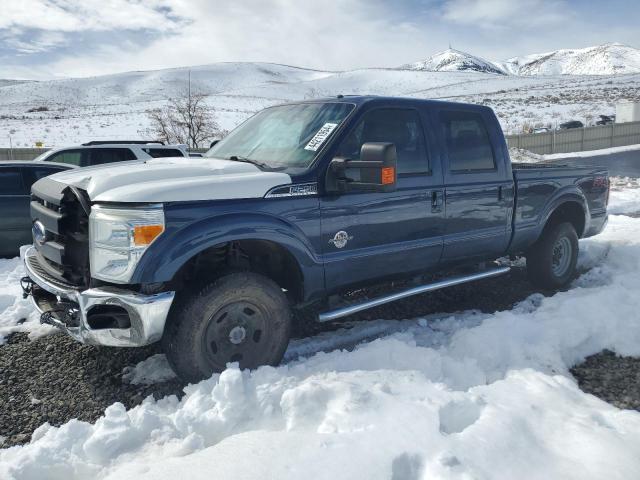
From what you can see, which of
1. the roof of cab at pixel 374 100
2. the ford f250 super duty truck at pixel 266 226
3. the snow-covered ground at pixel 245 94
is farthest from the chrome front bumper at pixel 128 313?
the snow-covered ground at pixel 245 94

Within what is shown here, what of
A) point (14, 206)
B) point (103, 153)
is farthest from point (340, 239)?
point (103, 153)

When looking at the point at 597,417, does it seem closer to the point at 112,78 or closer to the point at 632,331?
the point at 632,331

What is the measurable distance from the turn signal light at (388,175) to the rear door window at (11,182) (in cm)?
534

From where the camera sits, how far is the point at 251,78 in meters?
116

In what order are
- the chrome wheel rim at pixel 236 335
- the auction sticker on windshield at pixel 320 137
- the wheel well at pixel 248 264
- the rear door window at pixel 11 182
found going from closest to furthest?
the chrome wheel rim at pixel 236 335 → the wheel well at pixel 248 264 → the auction sticker on windshield at pixel 320 137 → the rear door window at pixel 11 182

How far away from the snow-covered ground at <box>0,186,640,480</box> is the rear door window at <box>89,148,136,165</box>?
6.24 metres

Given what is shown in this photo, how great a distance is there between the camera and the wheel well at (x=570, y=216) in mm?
5633

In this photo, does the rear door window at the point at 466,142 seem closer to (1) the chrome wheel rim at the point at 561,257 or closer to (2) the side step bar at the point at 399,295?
(2) the side step bar at the point at 399,295

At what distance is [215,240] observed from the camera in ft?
10.6

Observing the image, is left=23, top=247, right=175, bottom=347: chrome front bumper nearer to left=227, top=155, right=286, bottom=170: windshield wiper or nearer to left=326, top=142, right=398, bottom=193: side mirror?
left=227, top=155, right=286, bottom=170: windshield wiper

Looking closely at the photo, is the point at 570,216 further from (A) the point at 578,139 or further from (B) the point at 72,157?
(A) the point at 578,139

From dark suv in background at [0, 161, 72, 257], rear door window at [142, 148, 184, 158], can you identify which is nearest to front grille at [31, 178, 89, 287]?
dark suv in background at [0, 161, 72, 257]

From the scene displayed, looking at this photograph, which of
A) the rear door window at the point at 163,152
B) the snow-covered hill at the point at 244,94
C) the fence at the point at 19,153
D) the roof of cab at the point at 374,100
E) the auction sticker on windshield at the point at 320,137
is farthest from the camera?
the snow-covered hill at the point at 244,94

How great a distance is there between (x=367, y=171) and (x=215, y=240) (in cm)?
107
